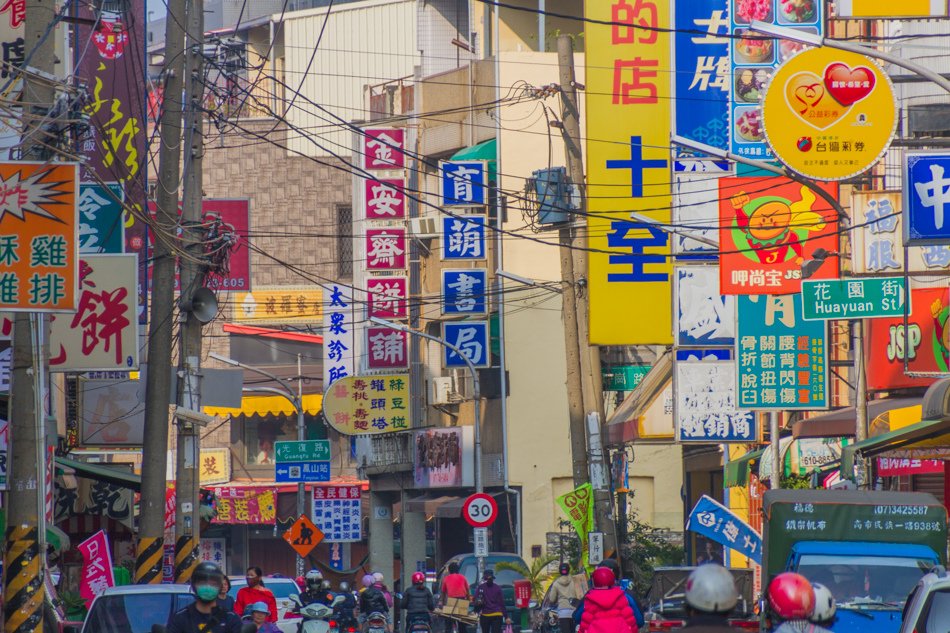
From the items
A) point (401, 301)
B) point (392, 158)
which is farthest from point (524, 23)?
point (401, 301)

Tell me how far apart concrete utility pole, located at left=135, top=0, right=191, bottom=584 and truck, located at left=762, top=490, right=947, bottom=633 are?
864 centimetres

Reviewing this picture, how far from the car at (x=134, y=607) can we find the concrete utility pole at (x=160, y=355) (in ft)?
20.1

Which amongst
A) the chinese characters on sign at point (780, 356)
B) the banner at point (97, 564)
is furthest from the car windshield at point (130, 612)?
the chinese characters on sign at point (780, 356)

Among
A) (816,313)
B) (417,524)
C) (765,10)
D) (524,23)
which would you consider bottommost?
(417,524)

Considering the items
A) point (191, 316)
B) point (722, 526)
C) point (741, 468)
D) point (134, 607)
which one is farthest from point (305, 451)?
point (134, 607)

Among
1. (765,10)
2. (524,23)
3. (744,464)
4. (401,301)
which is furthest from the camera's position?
(524,23)

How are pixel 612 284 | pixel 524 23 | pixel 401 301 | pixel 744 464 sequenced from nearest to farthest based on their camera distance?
pixel 612 284 < pixel 744 464 < pixel 401 301 < pixel 524 23

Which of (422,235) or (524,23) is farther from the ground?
(524,23)

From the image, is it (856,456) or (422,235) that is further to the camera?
(422,235)

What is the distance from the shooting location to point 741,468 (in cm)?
3309

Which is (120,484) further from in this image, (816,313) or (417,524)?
(417,524)

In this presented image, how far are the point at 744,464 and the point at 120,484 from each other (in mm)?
13389

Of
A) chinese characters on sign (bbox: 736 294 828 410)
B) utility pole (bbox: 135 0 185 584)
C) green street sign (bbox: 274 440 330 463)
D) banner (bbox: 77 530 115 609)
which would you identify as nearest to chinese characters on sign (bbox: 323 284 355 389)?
green street sign (bbox: 274 440 330 463)

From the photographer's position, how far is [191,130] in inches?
911
